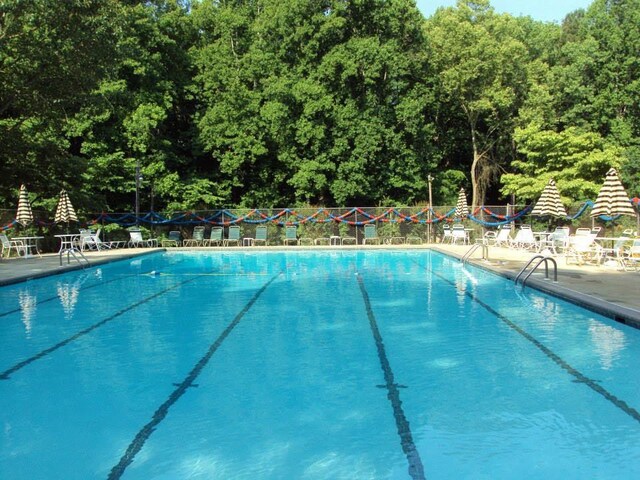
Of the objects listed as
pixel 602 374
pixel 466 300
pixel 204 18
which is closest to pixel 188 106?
pixel 204 18

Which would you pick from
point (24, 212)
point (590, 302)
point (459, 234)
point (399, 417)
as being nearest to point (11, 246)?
point (24, 212)

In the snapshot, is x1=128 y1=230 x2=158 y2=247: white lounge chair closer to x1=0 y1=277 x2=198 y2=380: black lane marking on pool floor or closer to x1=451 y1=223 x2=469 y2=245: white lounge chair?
x1=451 y1=223 x2=469 y2=245: white lounge chair

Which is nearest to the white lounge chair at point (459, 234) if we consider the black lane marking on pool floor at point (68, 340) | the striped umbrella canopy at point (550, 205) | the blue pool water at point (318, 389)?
the striped umbrella canopy at point (550, 205)

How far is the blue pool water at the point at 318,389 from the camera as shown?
3.87 m

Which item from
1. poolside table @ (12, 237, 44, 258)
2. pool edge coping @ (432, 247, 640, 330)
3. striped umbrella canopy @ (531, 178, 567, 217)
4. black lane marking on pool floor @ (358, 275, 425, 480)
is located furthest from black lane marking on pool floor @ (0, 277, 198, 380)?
striped umbrella canopy @ (531, 178, 567, 217)

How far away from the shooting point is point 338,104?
31.0 meters

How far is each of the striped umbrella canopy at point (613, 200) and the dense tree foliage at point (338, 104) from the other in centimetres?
1596

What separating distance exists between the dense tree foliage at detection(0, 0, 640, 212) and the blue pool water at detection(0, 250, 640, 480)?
19235 mm

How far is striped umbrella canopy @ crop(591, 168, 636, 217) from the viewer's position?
14.0 meters

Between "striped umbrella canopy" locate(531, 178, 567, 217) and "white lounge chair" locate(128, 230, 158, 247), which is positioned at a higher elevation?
"striped umbrella canopy" locate(531, 178, 567, 217)

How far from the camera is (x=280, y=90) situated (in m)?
29.7

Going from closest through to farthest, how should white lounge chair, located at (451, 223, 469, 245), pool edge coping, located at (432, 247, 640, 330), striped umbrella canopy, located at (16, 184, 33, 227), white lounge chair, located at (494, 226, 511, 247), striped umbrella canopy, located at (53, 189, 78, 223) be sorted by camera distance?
pool edge coping, located at (432, 247, 640, 330), striped umbrella canopy, located at (16, 184, 33, 227), striped umbrella canopy, located at (53, 189, 78, 223), white lounge chair, located at (494, 226, 511, 247), white lounge chair, located at (451, 223, 469, 245)

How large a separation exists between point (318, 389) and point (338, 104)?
2706cm

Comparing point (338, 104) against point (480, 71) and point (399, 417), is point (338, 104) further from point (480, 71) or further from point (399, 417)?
point (399, 417)
